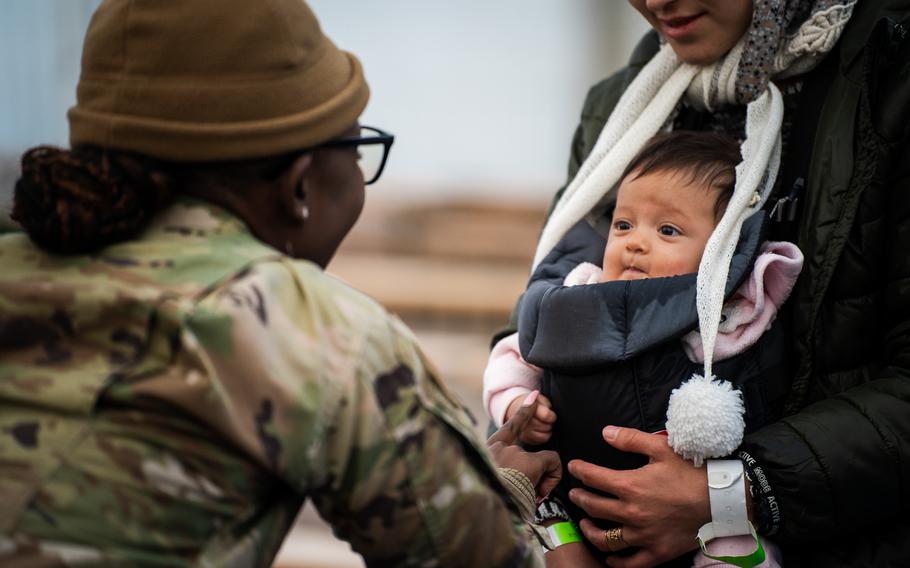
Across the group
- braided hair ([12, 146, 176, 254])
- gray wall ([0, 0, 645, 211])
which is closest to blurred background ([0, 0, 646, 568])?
gray wall ([0, 0, 645, 211])

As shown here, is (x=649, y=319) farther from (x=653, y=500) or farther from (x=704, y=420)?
(x=653, y=500)

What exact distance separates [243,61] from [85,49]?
265mm

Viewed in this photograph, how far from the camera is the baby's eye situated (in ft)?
7.57

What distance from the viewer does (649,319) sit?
2.08 metres

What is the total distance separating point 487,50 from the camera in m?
8.28

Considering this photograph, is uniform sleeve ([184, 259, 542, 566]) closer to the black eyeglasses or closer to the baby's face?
the black eyeglasses

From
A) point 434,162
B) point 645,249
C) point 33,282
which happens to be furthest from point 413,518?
point 434,162

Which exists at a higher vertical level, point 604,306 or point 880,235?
point 880,235

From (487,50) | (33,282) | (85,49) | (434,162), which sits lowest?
(434,162)

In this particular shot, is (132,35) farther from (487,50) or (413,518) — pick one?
(487,50)

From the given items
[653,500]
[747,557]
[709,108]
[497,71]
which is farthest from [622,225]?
[497,71]

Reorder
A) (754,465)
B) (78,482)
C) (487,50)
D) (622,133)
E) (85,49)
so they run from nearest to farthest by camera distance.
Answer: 1. (78,482)
2. (85,49)
3. (754,465)
4. (622,133)
5. (487,50)

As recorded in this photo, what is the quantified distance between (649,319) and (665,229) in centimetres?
25

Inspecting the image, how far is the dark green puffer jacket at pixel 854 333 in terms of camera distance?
6.48 ft
